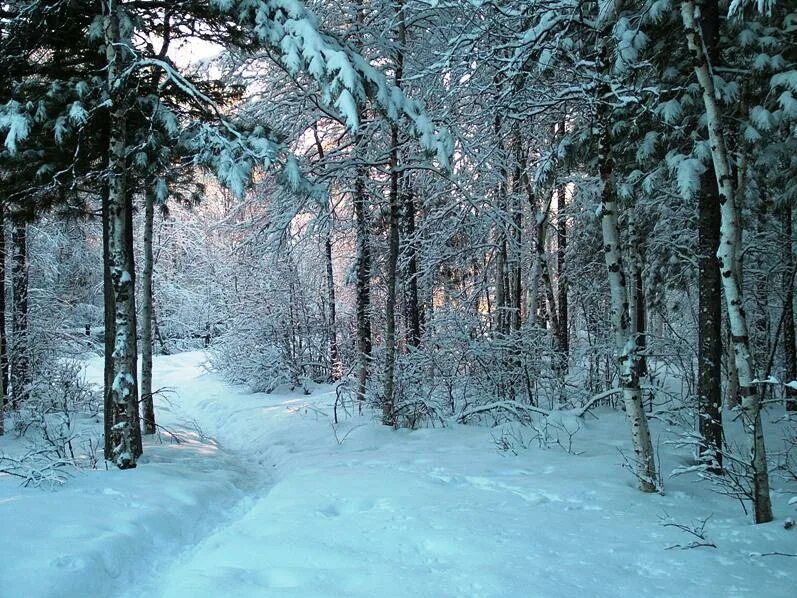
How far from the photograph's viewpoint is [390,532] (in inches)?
188

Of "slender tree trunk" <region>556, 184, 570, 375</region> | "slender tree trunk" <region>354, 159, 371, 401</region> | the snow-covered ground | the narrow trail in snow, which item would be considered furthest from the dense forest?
the narrow trail in snow

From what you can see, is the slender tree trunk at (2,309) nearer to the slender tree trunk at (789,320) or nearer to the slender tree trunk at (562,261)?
the slender tree trunk at (562,261)

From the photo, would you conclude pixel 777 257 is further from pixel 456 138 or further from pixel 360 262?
pixel 360 262

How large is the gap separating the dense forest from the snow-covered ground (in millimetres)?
581

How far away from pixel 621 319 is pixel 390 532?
3.41m

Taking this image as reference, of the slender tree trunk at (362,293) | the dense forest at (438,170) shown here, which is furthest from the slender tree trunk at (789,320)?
the slender tree trunk at (362,293)

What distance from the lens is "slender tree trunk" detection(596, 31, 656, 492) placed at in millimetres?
5809

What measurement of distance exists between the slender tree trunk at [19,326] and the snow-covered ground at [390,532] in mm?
5583

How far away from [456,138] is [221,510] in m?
7.17

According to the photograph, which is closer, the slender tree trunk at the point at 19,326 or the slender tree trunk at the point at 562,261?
the slender tree trunk at the point at 19,326

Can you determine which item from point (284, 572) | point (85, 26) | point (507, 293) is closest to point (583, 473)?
point (284, 572)

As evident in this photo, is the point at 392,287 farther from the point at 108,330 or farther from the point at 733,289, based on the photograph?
the point at 733,289

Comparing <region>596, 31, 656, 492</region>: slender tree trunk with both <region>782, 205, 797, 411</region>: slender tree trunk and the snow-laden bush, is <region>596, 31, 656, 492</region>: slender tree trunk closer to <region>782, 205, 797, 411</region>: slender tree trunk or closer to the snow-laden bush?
the snow-laden bush

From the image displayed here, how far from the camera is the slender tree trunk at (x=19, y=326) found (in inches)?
443
